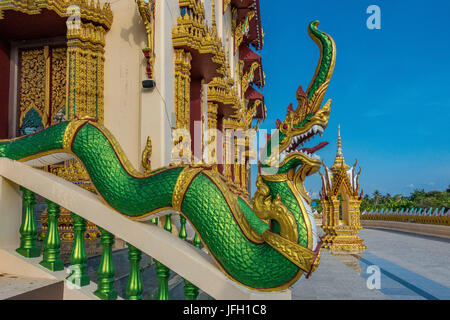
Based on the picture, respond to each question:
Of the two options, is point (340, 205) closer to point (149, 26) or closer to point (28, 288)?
point (149, 26)

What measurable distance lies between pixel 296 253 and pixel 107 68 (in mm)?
4946

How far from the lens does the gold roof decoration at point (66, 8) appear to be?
4.79m

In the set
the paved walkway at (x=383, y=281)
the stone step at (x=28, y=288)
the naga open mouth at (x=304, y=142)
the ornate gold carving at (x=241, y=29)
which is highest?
the ornate gold carving at (x=241, y=29)

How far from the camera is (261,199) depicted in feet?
6.52

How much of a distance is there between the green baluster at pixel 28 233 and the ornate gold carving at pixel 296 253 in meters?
1.76

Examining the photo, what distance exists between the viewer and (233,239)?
1.92 m

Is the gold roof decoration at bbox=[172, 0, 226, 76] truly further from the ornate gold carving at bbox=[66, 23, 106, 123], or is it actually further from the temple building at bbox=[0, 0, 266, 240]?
the ornate gold carving at bbox=[66, 23, 106, 123]

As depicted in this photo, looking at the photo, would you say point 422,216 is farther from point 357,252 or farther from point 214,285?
point 214,285

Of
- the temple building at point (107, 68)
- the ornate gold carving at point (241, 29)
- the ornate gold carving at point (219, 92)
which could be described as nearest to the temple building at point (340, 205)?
the ornate gold carving at point (219, 92)

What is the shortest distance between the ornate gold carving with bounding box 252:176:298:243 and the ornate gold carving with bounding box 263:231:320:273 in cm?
4

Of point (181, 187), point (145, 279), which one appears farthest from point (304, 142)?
point (145, 279)

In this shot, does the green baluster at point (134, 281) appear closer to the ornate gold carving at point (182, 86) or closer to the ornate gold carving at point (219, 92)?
the ornate gold carving at point (182, 86)

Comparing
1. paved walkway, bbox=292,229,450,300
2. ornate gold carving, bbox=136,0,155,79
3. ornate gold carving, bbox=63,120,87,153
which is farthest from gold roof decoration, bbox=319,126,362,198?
ornate gold carving, bbox=63,120,87,153

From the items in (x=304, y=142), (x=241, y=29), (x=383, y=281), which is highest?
(x=241, y=29)
